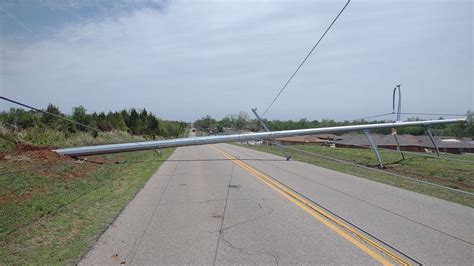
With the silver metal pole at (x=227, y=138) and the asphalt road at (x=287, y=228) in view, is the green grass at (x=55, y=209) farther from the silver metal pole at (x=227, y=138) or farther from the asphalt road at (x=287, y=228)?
the silver metal pole at (x=227, y=138)

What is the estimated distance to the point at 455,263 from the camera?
17.2 ft

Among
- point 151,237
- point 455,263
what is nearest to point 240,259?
point 151,237

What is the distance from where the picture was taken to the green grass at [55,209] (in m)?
5.83

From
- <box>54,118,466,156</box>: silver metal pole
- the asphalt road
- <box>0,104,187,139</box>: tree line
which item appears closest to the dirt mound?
<box>54,118,466,156</box>: silver metal pole

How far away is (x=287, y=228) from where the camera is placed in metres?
7.05

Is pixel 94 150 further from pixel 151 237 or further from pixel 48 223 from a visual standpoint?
pixel 151 237

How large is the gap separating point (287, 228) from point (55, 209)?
5203 mm

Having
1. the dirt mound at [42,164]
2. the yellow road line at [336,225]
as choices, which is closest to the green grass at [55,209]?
the dirt mound at [42,164]

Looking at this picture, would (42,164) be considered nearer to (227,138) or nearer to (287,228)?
(227,138)

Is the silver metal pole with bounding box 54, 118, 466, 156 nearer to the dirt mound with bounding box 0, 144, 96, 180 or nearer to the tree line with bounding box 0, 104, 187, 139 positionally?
the dirt mound with bounding box 0, 144, 96, 180

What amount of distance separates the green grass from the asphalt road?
379mm

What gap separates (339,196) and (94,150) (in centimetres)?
1345

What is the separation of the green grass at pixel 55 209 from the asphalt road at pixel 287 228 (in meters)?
0.38

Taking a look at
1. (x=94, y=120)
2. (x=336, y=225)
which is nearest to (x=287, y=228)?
(x=336, y=225)
